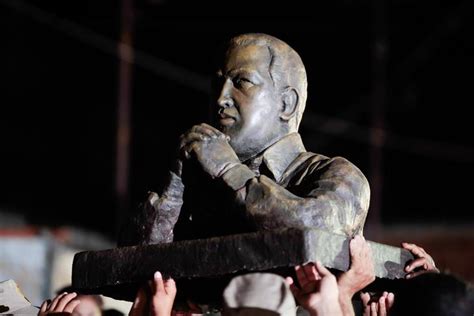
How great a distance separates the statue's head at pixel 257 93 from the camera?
4.37m

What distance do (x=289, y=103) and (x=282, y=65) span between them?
161 mm

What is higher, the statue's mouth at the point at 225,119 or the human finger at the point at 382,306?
the statue's mouth at the point at 225,119

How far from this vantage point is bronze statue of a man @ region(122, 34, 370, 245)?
3979mm

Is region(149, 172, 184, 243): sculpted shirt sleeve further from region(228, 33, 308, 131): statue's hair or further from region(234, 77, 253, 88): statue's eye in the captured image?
region(228, 33, 308, 131): statue's hair

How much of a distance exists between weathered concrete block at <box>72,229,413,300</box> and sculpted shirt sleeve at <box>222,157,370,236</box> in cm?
9

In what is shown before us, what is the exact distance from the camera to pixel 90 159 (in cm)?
1260

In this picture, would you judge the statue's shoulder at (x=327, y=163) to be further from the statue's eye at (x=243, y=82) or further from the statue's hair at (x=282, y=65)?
the statue's eye at (x=243, y=82)

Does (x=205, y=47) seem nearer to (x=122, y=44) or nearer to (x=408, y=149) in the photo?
(x=122, y=44)

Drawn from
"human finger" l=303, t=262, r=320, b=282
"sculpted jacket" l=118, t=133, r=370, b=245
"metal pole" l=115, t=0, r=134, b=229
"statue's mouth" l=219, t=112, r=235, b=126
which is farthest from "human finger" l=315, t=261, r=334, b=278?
"metal pole" l=115, t=0, r=134, b=229

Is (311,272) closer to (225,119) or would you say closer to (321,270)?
(321,270)

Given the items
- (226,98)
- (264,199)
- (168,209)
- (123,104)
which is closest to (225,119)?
(226,98)

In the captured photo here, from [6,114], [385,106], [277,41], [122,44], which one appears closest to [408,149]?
[385,106]

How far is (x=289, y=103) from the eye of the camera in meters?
4.46

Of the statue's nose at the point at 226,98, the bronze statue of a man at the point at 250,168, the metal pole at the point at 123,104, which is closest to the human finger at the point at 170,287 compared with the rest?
the bronze statue of a man at the point at 250,168
